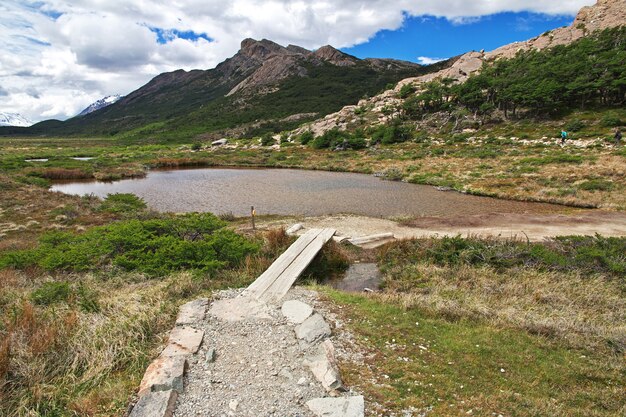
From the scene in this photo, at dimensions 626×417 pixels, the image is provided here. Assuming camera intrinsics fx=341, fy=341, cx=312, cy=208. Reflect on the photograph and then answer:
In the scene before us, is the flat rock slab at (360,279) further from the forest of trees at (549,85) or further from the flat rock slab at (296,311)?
the forest of trees at (549,85)

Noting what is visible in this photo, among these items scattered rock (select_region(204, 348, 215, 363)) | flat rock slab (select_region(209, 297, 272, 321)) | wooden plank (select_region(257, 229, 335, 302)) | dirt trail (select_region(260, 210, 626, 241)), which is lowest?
dirt trail (select_region(260, 210, 626, 241))

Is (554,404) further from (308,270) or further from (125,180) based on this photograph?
(125,180)

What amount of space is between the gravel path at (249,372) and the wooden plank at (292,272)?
1132 mm

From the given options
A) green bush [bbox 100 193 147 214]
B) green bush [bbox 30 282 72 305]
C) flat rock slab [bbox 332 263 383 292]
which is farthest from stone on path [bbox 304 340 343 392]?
green bush [bbox 100 193 147 214]

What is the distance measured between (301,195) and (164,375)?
25.6 metres

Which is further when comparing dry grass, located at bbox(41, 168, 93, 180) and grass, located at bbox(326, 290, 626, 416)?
dry grass, located at bbox(41, 168, 93, 180)

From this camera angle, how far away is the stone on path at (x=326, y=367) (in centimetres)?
554

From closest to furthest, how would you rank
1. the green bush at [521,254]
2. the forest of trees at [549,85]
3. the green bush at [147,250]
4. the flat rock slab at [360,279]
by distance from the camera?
1. the green bush at [147,250]
2. the green bush at [521,254]
3. the flat rock slab at [360,279]
4. the forest of trees at [549,85]

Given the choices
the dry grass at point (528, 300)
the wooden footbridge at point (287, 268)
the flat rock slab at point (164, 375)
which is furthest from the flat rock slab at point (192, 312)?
the dry grass at point (528, 300)

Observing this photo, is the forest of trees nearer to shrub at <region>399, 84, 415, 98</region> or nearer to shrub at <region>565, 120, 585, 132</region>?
shrub at <region>399, 84, 415, 98</region>

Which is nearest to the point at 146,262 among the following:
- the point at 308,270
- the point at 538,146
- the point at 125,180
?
the point at 308,270

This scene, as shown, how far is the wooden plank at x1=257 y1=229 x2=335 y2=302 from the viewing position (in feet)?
30.0

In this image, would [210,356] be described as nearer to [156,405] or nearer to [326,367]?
[156,405]

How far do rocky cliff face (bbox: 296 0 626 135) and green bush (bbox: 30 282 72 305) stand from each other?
248ft
